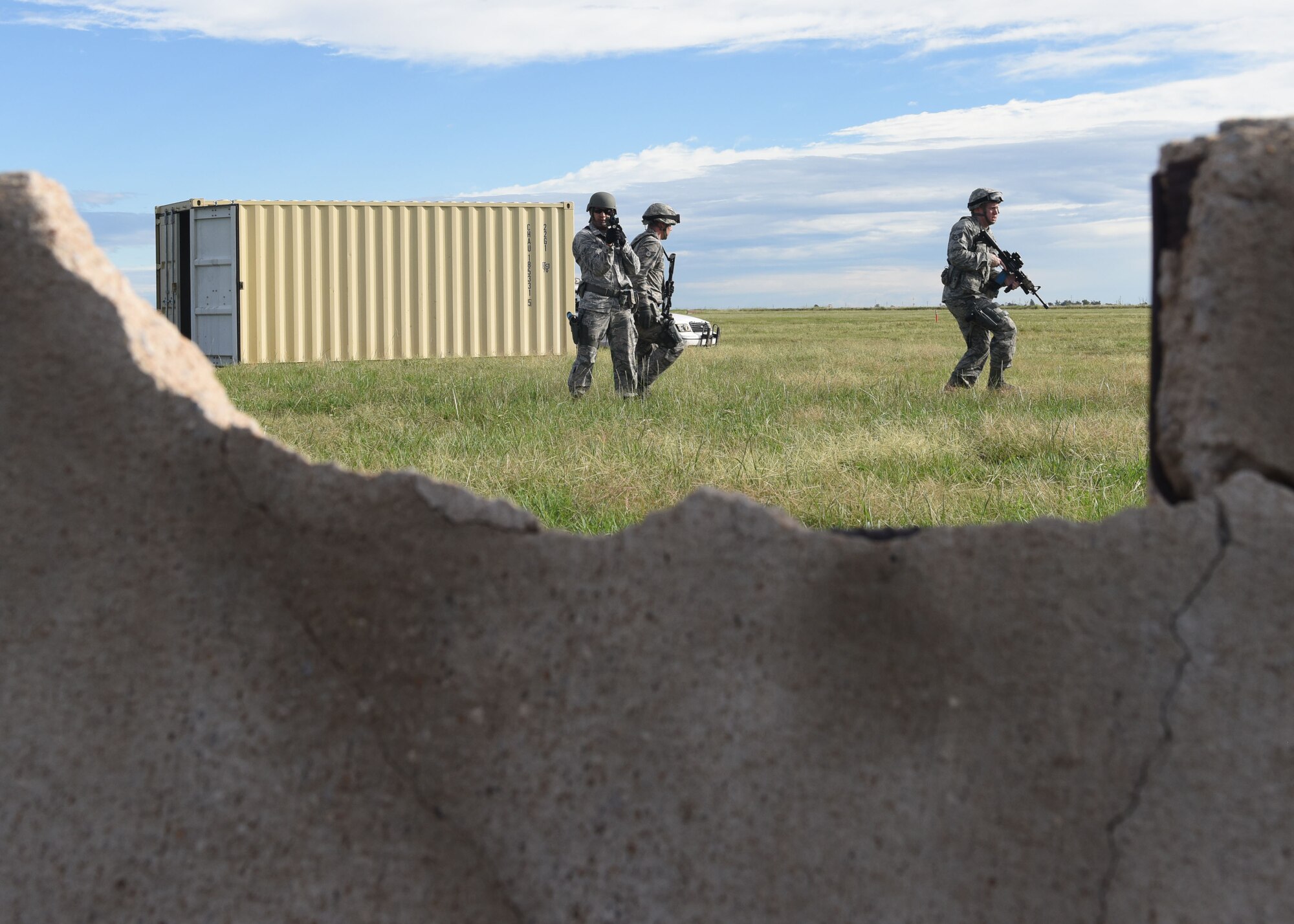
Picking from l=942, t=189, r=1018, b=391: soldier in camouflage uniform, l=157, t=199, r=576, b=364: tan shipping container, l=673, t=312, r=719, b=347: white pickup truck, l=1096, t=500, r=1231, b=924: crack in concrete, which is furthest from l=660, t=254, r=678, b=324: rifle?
l=673, t=312, r=719, b=347: white pickup truck

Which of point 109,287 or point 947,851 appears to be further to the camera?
point 109,287

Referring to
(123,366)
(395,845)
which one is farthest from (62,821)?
(123,366)

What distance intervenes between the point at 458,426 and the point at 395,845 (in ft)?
18.2

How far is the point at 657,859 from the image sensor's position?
156 centimetres

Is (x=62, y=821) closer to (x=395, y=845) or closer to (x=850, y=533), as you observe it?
(x=395, y=845)

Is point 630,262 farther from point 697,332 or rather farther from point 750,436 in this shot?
point 697,332

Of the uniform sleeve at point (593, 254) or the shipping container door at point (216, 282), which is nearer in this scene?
the uniform sleeve at point (593, 254)

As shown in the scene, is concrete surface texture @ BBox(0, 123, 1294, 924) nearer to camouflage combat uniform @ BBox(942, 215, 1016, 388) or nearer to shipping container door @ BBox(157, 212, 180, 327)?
camouflage combat uniform @ BBox(942, 215, 1016, 388)

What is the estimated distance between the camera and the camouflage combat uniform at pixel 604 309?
9055mm

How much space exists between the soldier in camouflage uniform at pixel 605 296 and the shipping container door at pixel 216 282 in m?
6.25

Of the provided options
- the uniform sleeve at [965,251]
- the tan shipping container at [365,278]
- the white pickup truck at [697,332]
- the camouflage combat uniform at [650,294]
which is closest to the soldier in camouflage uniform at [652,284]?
the camouflage combat uniform at [650,294]

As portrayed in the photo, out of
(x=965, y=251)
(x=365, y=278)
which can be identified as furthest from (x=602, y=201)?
(x=365, y=278)

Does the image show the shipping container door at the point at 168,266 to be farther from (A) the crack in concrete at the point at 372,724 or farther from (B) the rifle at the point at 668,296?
(A) the crack in concrete at the point at 372,724

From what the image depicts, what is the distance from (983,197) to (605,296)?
3.32m
